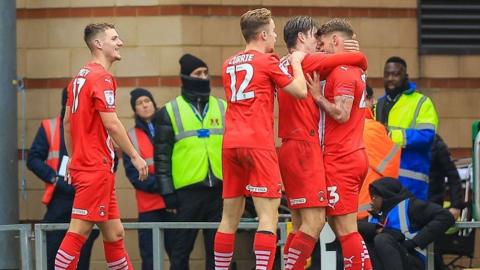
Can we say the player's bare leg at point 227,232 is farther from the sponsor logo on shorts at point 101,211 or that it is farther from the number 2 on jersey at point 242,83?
the sponsor logo on shorts at point 101,211

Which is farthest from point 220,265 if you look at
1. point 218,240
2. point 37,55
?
point 37,55

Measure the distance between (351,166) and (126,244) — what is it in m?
5.22

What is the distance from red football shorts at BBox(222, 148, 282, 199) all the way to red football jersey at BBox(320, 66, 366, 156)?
0.50m

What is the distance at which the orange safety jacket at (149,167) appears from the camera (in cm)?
1504

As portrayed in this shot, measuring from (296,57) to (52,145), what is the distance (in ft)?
14.6

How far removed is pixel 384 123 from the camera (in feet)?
49.5

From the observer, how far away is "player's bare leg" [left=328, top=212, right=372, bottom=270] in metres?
11.6

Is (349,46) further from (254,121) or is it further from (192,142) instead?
(192,142)

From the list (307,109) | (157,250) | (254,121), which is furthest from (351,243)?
(157,250)

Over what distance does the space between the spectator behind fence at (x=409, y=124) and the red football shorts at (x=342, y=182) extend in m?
2.88

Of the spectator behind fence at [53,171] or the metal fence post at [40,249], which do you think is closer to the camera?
the metal fence post at [40,249]

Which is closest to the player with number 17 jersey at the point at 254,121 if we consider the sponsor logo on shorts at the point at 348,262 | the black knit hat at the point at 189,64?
the sponsor logo on shorts at the point at 348,262

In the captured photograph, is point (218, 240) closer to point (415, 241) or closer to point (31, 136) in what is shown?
point (415, 241)

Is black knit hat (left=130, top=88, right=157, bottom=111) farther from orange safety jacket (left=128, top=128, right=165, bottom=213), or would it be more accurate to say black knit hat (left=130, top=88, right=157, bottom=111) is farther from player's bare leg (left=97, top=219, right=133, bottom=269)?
player's bare leg (left=97, top=219, right=133, bottom=269)
